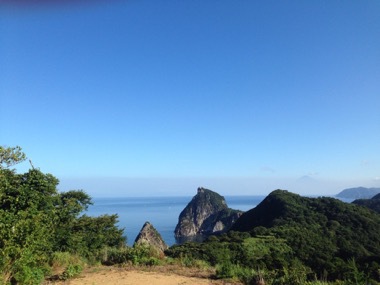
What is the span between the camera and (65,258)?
12070 millimetres

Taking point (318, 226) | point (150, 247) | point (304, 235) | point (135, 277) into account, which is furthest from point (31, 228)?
point (318, 226)

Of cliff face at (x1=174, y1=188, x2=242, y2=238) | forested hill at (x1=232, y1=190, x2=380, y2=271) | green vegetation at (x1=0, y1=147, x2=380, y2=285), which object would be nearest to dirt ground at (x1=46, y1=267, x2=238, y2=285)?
green vegetation at (x1=0, y1=147, x2=380, y2=285)

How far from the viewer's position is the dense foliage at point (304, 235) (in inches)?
A: 1732

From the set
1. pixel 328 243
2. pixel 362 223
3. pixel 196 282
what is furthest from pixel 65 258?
pixel 362 223

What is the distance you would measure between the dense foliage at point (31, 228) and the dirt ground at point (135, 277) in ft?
1.96

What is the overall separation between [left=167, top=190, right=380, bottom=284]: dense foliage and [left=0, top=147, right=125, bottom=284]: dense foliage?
20183 millimetres

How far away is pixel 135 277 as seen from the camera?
10086 millimetres

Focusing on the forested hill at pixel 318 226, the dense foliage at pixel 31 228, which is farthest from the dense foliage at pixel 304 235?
the dense foliage at pixel 31 228

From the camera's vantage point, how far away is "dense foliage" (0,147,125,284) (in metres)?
7.52

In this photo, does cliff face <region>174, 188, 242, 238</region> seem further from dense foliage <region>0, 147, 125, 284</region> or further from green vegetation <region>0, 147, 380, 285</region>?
dense foliage <region>0, 147, 125, 284</region>

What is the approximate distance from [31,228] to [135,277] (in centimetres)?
380

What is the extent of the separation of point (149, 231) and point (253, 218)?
3461 cm

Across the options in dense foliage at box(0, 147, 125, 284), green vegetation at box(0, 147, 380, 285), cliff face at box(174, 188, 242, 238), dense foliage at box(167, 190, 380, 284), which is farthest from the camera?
cliff face at box(174, 188, 242, 238)

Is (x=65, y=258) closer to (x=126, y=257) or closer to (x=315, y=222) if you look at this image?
(x=126, y=257)
